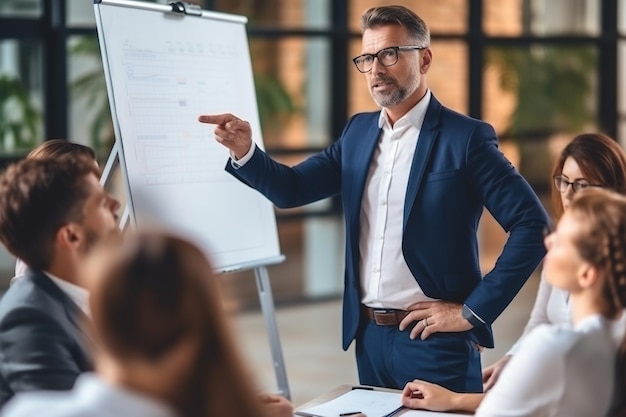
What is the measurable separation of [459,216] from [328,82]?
4.71 meters

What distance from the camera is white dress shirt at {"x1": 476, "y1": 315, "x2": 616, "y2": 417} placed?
5.72 ft

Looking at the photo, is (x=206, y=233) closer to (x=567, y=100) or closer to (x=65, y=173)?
(x=65, y=173)

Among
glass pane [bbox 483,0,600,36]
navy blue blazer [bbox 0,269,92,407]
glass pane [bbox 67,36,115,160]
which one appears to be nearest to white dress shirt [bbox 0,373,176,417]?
navy blue blazer [bbox 0,269,92,407]

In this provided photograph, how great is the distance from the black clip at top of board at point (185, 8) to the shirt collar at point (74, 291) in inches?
60.0

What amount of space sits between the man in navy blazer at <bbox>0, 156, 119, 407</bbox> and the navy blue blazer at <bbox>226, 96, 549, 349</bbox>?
103cm

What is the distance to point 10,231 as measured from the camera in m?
1.93

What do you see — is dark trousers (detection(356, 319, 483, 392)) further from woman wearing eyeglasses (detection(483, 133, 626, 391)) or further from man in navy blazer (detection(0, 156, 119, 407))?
man in navy blazer (detection(0, 156, 119, 407))

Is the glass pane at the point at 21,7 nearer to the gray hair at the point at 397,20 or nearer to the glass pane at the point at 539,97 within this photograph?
the gray hair at the point at 397,20

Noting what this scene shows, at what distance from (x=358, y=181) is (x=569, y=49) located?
615cm

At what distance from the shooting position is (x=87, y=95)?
6.32m

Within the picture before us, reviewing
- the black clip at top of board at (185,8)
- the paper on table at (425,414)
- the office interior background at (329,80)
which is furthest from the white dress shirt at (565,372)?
the office interior background at (329,80)

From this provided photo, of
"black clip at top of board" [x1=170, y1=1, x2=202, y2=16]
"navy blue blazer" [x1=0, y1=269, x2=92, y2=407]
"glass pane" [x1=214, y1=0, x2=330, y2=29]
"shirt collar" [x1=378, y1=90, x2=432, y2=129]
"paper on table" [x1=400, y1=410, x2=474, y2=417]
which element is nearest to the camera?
"navy blue blazer" [x1=0, y1=269, x2=92, y2=407]

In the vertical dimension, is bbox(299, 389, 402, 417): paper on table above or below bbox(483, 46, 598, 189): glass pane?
below

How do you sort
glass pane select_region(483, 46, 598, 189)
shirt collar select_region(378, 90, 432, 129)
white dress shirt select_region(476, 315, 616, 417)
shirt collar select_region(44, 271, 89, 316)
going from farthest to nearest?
1. glass pane select_region(483, 46, 598, 189)
2. shirt collar select_region(378, 90, 432, 129)
3. shirt collar select_region(44, 271, 89, 316)
4. white dress shirt select_region(476, 315, 616, 417)
